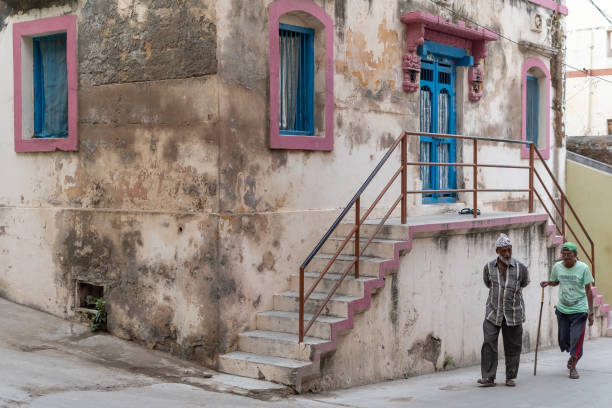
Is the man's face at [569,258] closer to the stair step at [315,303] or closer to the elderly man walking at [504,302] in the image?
the elderly man walking at [504,302]

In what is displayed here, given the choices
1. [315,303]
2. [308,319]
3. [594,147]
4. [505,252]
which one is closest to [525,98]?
[594,147]

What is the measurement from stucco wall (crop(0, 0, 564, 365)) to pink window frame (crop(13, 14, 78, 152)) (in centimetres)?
11

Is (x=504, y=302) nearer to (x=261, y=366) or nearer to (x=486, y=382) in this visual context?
(x=486, y=382)

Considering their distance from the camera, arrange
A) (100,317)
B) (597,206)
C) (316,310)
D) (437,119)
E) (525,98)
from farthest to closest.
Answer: (597,206) < (525,98) < (437,119) < (100,317) < (316,310)

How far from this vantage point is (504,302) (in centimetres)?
920

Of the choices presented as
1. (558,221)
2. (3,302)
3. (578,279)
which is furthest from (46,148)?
(558,221)

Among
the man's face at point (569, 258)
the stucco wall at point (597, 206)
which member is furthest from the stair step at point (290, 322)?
the stucco wall at point (597, 206)

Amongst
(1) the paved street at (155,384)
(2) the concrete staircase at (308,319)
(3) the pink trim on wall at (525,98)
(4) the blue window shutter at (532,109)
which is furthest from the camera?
(4) the blue window shutter at (532,109)

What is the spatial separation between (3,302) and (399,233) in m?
5.35

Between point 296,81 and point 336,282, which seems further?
point 296,81

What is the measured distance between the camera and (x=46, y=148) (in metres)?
10.8

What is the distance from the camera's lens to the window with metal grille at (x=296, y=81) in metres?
10.2

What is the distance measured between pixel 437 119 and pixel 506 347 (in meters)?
4.63

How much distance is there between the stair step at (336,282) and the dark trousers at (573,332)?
273cm
